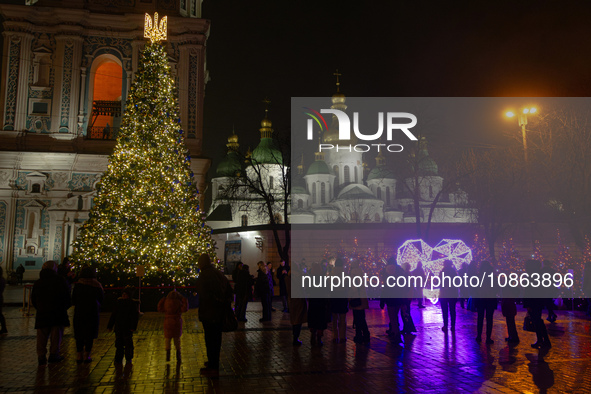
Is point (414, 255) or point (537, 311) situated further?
point (414, 255)

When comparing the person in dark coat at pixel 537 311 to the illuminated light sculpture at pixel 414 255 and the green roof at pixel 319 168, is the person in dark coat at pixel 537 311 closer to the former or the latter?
the illuminated light sculpture at pixel 414 255

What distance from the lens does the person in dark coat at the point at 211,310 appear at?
7.83 meters

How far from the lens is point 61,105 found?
29625 mm

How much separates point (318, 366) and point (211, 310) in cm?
198

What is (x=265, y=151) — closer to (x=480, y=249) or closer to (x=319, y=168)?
(x=319, y=168)

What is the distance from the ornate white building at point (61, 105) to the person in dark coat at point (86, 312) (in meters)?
21.3

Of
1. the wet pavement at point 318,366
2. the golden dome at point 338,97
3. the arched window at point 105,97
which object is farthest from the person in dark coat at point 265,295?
the golden dome at point 338,97

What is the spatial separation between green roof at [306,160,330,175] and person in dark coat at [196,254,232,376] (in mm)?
58230

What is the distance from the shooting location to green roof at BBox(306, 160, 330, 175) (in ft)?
217

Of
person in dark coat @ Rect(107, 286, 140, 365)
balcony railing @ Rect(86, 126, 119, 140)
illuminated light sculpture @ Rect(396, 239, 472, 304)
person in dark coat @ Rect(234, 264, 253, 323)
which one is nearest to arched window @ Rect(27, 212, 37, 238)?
balcony railing @ Rect(86, 126, 119, 140)

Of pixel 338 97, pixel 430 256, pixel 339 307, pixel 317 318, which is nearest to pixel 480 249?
pixel 430 256

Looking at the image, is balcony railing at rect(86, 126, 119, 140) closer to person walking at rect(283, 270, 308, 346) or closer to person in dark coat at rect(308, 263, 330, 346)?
person walking at rect(283, 270, 308, 346)

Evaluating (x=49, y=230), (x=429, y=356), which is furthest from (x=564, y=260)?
(x=49, y=230)

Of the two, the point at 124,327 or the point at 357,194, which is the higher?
the point at 357,194
